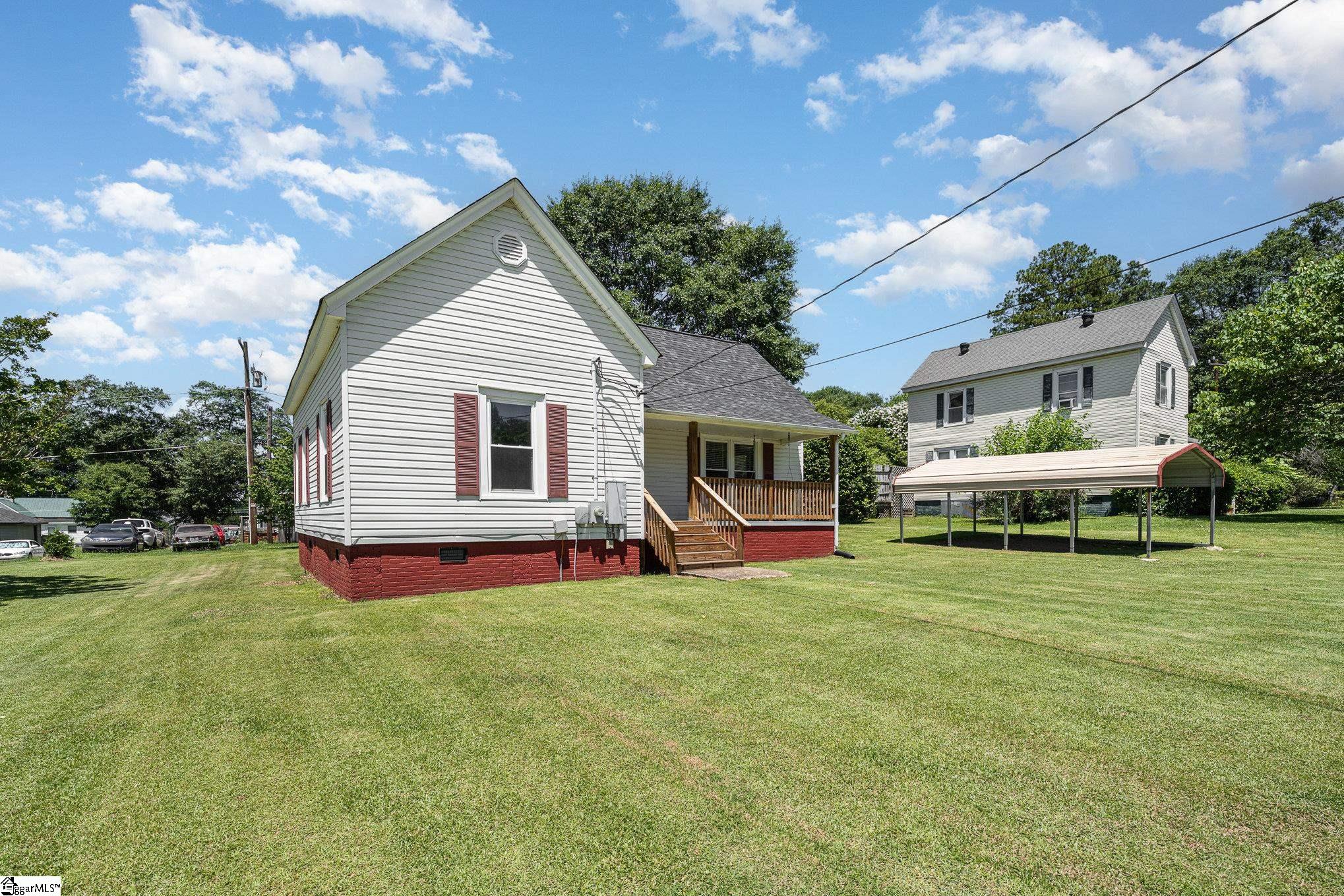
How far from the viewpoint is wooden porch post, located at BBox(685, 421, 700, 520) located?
14883 millimetres

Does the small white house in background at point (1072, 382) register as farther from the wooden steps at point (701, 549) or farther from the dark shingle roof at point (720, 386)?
the wooden steps at point (701, 549)

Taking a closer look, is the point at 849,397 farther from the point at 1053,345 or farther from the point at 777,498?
the point at 777,498

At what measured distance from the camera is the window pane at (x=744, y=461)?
17391mm

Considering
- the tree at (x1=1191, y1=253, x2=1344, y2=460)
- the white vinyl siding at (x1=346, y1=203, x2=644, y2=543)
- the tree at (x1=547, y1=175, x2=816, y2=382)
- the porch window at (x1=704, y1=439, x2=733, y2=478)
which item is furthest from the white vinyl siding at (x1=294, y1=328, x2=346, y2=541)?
the tree at (x1=1191, y1=253, x2=1344, y2=460)

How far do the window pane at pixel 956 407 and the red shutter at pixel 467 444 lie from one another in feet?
87.0

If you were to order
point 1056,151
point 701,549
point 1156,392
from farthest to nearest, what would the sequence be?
point 1156,392, point 701,549, point 1056,151

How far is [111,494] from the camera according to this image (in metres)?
41.2

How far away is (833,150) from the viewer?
37.0ft

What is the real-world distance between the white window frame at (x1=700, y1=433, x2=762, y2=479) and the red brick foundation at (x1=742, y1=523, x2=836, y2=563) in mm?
1632

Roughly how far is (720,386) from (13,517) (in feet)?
181

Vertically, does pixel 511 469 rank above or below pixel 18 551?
above

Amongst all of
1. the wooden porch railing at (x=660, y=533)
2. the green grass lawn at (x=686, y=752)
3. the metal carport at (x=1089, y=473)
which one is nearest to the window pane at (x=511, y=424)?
the wooden porch railing at (x=660, y=533)

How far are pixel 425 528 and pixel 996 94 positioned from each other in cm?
1157

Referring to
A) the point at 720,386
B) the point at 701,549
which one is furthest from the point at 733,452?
the point at 701,549
